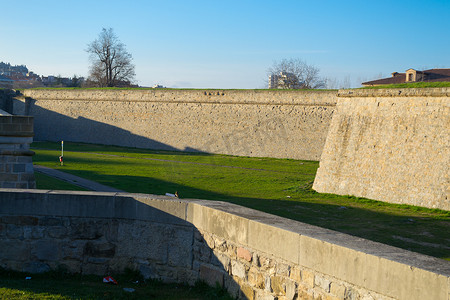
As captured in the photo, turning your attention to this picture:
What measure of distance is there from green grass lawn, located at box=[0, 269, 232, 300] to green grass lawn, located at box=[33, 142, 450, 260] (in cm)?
732

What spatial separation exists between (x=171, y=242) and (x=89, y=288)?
3.04 feet

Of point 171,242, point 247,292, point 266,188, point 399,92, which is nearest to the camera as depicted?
point 247,292

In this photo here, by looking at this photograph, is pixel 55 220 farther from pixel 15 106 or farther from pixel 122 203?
pixel 15 106

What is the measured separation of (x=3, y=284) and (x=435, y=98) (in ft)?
50.5

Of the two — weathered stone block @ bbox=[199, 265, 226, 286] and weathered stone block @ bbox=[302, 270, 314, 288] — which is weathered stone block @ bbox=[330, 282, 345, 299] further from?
weathered stone block @ bbox=[199, 265, 226, 286]

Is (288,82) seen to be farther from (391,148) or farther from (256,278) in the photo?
(256,278)

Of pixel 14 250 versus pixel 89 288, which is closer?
pixel 89 288

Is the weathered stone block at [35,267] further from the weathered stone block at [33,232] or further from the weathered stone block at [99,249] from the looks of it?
the weathered stone block at [99,249]

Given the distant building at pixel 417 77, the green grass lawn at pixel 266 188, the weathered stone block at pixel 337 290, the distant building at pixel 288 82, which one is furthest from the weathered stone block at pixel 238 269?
the distant building at pixel 288 82

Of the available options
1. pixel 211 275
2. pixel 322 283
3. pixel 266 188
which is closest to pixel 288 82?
pixel 266 188

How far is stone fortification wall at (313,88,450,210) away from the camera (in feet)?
54.9

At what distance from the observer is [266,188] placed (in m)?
22.2

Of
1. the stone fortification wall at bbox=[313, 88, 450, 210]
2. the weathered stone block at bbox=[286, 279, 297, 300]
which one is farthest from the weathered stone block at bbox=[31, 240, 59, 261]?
the stone fortification wall at bbox=[313, 88, 450, 210]

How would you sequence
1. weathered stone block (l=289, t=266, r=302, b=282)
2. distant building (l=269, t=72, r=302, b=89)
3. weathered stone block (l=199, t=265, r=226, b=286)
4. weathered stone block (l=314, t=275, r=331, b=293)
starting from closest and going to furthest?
weathered stone block (l=314, t=275, r=331, b=293) < weathered stone block (l=289, t=266, r=302, b=282) < weathered stone block (l=199, t=265, r=226, b=286) < distant building (l=269, t=72, r=302, b=89)
